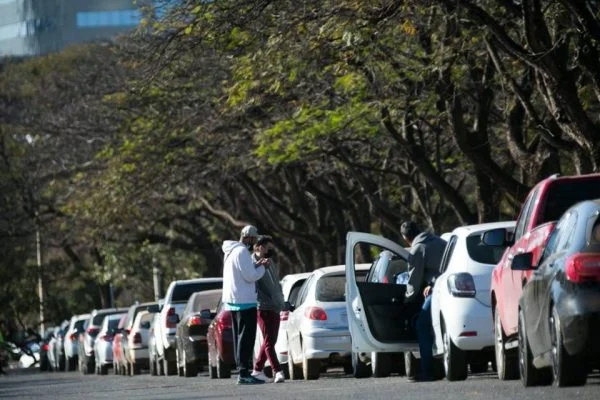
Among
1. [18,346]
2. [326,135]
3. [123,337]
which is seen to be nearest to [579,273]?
[326,135]

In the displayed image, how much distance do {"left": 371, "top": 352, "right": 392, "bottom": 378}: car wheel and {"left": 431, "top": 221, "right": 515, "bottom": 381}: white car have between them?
2537mm

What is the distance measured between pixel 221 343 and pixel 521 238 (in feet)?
Answer: 29.5

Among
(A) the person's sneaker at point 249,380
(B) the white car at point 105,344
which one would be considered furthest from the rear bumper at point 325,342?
(B) the white car at point 105,344

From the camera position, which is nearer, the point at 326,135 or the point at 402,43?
the point at 402,43

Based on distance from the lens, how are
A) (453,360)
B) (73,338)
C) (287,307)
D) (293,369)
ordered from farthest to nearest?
(73,338) → (293,369) → (287,307) → (453,360)

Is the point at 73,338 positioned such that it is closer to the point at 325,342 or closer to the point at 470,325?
the point at 325,342

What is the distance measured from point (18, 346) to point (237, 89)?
3694cm

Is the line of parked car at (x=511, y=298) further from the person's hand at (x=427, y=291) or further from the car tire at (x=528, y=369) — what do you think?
the person's hand at (x=427, y=291)

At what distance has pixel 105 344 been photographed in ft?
130

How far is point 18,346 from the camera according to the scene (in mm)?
63250

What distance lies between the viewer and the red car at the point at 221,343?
23.7 metres

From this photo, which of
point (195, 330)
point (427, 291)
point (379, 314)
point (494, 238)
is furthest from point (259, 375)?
point (195, 330)

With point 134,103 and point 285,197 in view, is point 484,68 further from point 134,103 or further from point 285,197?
point 285,197

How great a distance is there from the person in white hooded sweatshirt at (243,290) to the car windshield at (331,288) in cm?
151
